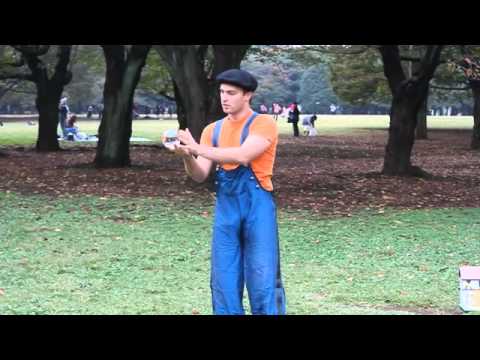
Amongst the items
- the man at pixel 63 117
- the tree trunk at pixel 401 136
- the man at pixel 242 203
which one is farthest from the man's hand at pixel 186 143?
the man at pixel 63 117

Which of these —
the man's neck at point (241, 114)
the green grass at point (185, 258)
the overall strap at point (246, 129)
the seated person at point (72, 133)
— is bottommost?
the green grass at point (185, 258)

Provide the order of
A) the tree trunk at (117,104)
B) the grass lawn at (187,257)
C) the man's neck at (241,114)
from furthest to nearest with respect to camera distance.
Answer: the tree trunk at (117,104), the grass lawn at (187,257), the man's neck at (241,114)

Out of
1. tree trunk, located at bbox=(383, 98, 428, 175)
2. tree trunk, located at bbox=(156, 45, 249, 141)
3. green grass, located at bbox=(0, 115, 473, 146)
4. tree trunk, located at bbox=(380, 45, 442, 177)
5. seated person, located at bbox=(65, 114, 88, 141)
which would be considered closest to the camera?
tree trunk, located at bbox=(156, 45, 249, 141)

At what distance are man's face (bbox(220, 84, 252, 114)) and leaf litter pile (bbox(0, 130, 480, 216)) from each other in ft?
27.5

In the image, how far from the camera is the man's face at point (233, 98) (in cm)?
521

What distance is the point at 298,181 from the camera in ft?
60.3

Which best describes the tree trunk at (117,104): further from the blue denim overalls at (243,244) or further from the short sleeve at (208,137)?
the blue denim overalls at (243,244)

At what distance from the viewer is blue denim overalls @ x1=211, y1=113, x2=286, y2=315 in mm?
5207

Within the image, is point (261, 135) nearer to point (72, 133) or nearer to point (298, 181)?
point (298, 181)

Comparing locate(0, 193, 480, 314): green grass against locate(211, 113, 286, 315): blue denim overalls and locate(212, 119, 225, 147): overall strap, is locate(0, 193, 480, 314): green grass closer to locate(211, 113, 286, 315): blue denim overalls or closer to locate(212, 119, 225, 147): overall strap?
locate(211, 113, 286, 315): blue denim overalls

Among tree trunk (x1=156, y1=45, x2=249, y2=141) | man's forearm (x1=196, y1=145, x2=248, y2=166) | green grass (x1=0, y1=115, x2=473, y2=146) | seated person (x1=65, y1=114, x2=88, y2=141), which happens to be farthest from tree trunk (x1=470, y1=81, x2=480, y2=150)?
man's forearm (x1=196, y1=145, x2=248, y2=166)

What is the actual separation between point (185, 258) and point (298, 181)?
29.5 ft

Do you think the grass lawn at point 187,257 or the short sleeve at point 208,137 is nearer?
the short sleeve at point 208,137
